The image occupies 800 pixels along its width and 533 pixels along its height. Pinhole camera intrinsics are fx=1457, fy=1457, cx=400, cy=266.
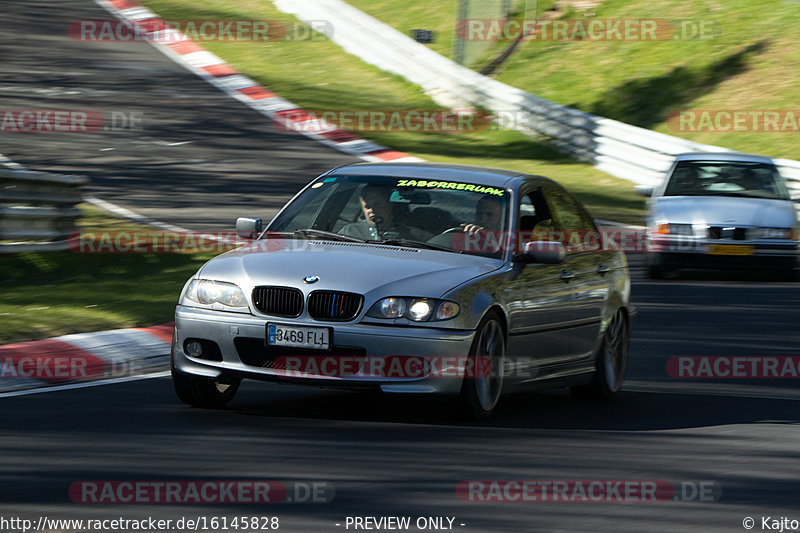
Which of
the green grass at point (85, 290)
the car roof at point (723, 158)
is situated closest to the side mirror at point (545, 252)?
the green grass at point (85, 290)

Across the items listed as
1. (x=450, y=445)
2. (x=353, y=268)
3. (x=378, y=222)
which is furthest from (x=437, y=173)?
(x=450, y=445)

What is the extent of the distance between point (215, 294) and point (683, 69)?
24.1 metres

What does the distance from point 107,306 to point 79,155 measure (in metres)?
11.6

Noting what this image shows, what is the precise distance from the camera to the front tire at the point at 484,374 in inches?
309

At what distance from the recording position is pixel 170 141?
82.2 feet

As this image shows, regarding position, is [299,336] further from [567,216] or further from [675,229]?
[675,229]

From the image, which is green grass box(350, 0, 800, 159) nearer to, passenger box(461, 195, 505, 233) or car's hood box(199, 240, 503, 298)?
passenger box(461, 195, 505, 233)

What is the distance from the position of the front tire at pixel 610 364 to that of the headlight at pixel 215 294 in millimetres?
2760

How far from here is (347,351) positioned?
299 inches

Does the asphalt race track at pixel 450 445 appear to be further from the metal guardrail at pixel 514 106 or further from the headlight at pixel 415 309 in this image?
the metal guardrail at pixel 514 106

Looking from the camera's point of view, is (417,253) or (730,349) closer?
(417,253)

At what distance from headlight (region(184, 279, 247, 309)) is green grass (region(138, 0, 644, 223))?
1417 cm

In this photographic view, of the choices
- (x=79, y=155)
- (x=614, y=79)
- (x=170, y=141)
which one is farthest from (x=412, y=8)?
(x=79, y=155)

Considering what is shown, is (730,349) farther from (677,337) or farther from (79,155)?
(79,155)
